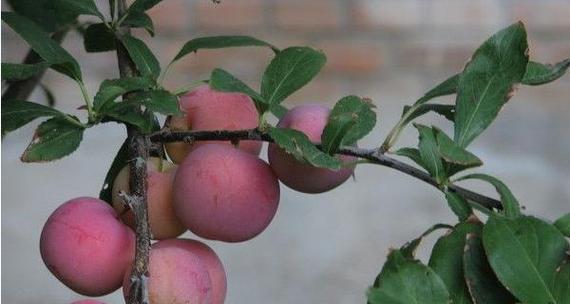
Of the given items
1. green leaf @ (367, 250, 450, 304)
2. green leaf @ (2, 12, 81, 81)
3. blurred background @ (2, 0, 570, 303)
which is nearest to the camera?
green leaf @ (367, 250, 450, 304)

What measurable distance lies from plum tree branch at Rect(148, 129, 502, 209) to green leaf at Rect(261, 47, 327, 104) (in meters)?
0.04

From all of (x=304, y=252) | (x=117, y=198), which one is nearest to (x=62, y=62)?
(x=117, y=198)

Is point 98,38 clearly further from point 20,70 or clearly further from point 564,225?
point 564,225

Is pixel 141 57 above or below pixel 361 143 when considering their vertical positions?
above

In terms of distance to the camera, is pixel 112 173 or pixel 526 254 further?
pixel 112 173

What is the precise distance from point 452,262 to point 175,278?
0.41 feet

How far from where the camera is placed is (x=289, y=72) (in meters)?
0.49

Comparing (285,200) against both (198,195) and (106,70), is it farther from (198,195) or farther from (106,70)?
(198,195)

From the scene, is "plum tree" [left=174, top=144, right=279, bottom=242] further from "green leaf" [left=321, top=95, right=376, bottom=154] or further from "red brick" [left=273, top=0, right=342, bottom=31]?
"red brick" [left=273, top=0, right=342, bottom=31]

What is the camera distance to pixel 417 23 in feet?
6.86

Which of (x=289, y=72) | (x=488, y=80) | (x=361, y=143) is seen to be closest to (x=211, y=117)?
(x=289, y=72)

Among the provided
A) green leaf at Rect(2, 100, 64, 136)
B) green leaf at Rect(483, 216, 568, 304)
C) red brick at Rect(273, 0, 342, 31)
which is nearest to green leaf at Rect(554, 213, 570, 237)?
green leaf at Rect(483, 216, 568, 304)

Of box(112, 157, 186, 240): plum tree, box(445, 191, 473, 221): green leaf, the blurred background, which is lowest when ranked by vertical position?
the blurred background

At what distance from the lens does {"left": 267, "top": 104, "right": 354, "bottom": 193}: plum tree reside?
46 centimetres
